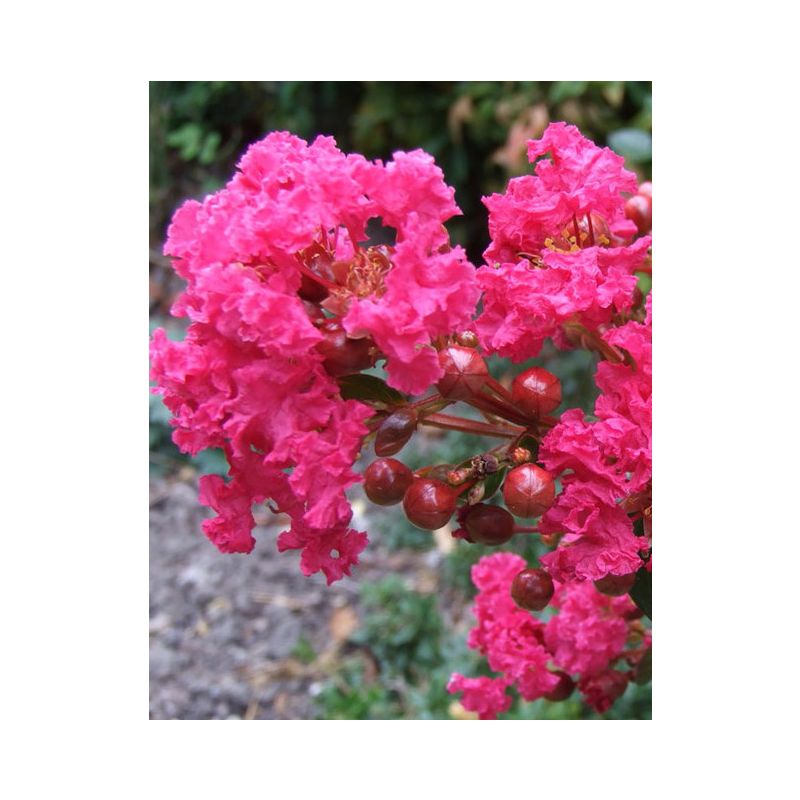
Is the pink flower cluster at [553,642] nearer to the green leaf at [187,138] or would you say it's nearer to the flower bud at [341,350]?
the flower bud at [341,350]

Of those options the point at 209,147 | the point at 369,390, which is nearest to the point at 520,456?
the point at 369,390

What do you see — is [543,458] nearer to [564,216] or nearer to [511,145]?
[564,216]

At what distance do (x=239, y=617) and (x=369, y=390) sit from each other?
1666 millimetres

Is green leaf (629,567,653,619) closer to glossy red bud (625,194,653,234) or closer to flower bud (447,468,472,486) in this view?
flower bud (447,468,472,486)

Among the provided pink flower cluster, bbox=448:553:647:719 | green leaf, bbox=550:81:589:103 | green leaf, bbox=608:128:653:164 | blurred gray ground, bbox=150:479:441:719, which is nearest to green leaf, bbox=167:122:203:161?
blurred gray ground, bbox=150:479:441:719

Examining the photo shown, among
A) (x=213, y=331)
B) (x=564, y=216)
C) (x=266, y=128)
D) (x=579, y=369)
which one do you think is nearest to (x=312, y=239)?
(x=213, y=331)

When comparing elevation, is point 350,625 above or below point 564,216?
below

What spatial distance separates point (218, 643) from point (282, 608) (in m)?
0.19

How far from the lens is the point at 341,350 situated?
31.6 inches

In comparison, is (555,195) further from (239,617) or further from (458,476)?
(239,617)

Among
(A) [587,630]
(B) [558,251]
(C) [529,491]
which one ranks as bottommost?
(A) [587,630]

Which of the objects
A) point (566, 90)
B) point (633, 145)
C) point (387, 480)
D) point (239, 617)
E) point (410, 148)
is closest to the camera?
point (387, 480)

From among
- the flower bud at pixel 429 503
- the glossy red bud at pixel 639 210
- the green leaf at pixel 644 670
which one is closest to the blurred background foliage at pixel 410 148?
the green leaf at pixel 644 670

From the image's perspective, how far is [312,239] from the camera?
0.83m
